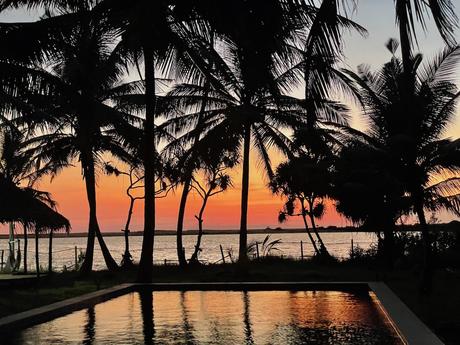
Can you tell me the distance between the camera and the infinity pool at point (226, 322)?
8.43m

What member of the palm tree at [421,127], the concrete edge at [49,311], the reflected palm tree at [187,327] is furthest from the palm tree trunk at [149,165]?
the palm tree at [421,127]

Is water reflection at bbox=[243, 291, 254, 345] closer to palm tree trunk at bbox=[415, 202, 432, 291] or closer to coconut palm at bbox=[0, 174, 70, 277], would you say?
palm tree trunk at bbox=[415, 202, 432, 291]

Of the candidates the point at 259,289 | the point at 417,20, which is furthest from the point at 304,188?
the point at 417,20

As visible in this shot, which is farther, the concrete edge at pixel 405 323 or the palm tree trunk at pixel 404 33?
the concrete edge at pixel 405 323

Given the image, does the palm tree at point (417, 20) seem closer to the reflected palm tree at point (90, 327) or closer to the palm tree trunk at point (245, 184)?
the reflected palm tree at point (90, 327)

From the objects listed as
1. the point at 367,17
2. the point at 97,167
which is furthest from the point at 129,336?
the point at 97,167

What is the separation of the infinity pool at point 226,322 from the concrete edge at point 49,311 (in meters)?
0.16

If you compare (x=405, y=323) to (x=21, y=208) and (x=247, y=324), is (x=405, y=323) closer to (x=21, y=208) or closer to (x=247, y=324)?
(x=247, y=324)

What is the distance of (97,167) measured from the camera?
27578 millimetres

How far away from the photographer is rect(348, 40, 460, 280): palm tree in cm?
1261

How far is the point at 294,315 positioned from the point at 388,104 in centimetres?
543

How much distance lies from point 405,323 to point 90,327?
4.76m

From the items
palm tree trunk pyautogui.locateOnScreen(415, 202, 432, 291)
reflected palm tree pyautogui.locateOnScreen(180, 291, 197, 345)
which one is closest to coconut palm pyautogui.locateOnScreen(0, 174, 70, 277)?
reflected palm tree pyautogui.locateOnScreen(180, 291, 197, 345)

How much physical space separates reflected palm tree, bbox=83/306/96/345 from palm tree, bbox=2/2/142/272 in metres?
3.73
